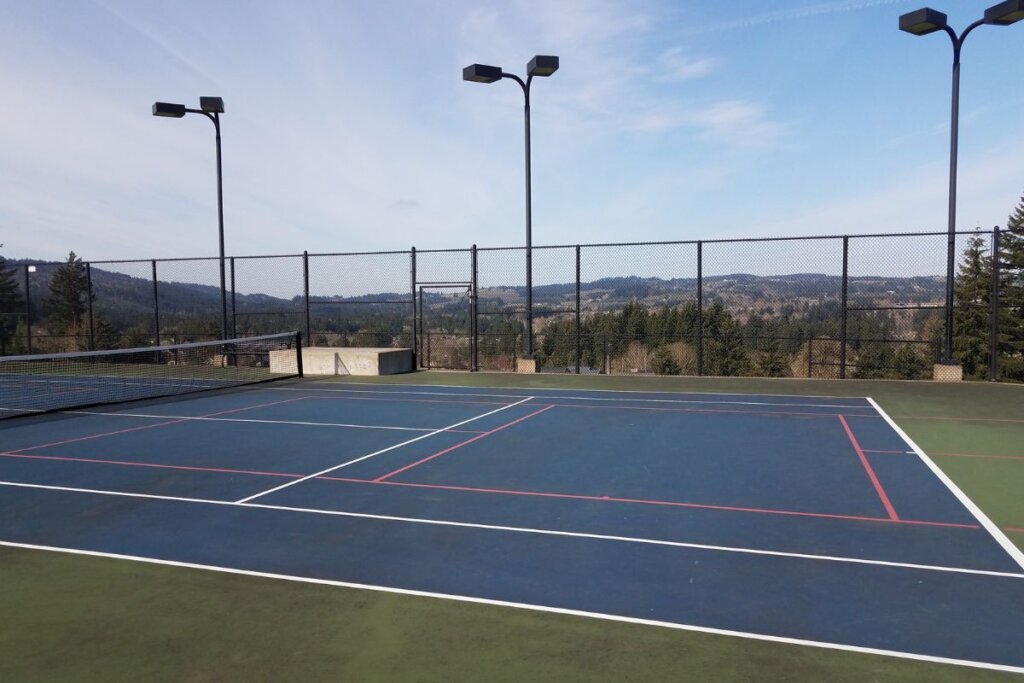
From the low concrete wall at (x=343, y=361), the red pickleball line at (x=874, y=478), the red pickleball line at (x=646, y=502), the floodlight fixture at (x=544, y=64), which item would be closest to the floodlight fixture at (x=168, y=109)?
the low concrete wall at (x=343, y=361)

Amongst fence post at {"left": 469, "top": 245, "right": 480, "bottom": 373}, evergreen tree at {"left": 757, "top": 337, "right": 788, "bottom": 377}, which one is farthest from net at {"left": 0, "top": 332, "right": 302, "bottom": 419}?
evergreen tree at {"left": 757, "top": 337, "right": 788, "bottom": 377}

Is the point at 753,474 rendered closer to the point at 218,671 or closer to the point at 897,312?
the point at 218,671

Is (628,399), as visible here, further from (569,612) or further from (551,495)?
(569,612)

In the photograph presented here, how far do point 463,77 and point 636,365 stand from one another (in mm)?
9465

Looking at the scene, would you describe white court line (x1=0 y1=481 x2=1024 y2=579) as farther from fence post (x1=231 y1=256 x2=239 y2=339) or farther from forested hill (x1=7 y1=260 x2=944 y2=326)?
fence post (x1=231 y1=256 x2=239 y2=339)

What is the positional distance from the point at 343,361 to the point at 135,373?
6.56 metres

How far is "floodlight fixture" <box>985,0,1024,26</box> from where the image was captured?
46.1 feet

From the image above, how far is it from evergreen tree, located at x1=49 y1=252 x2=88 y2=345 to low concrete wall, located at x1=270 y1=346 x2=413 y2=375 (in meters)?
11.0

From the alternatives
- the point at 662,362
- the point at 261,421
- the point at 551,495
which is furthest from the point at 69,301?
the point at 551,495

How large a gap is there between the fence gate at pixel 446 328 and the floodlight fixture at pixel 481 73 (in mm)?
5368

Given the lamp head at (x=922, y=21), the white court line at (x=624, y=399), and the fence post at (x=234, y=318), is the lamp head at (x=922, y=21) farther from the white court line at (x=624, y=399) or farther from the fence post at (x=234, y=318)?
the fence post at (x=234, y=318)

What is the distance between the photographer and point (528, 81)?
59.1 feet

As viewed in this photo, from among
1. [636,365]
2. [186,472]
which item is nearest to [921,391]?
[636,365]

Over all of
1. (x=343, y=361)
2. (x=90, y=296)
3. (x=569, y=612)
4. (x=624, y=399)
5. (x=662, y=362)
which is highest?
(x=90, y=296)
